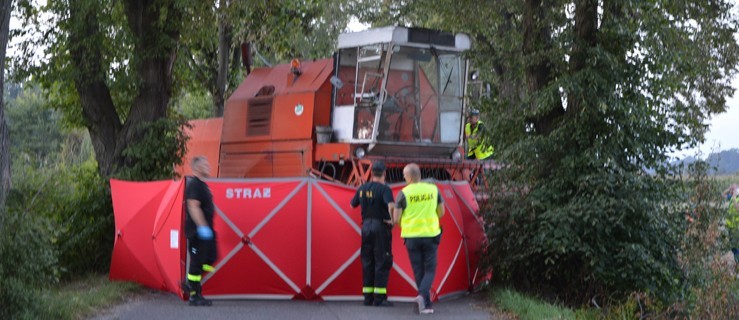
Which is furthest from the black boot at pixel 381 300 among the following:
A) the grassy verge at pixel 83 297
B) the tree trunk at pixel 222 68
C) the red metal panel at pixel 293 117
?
the tree trunk at pixel 222 68

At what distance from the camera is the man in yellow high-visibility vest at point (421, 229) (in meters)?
11.5

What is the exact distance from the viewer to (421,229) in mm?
11500

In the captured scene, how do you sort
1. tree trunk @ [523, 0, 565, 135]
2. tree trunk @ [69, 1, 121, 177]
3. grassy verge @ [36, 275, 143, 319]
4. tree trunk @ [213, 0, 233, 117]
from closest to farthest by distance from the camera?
grassy verge @ [36, 275, 143, 319], tree trunk @ [523, 0, 565, 135], tree trunk @ [69, 1, 121, 177], tree trunk @ [213, 0, 233, 117]

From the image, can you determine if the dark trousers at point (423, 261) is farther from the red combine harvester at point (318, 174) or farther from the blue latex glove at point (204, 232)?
the blue latex glove at point (204, 232)

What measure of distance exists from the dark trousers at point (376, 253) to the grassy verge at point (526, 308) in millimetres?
1570

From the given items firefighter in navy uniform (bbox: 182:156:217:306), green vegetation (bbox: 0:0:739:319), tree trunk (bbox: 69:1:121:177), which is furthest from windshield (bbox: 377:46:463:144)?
firefighter in navy uniform (bbox: 182:156:217:306)

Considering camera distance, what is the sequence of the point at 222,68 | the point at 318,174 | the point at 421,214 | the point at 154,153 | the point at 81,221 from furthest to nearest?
the point at 222,68 → the point at 318,174 → the point at 154,153 → the point at 81,221 → the point at 421,214

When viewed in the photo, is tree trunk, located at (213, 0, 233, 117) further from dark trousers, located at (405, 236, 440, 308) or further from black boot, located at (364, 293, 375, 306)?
dark trousers, located at (405, 236, 440, 308)

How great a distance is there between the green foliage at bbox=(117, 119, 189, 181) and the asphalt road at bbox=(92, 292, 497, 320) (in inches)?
170

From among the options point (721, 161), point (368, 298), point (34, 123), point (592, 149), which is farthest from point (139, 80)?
point (34, 123)

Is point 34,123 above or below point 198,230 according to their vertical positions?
above

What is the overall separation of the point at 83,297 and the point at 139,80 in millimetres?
5972

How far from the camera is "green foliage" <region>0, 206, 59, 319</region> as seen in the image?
951 cm

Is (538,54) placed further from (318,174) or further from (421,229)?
(318,174)
